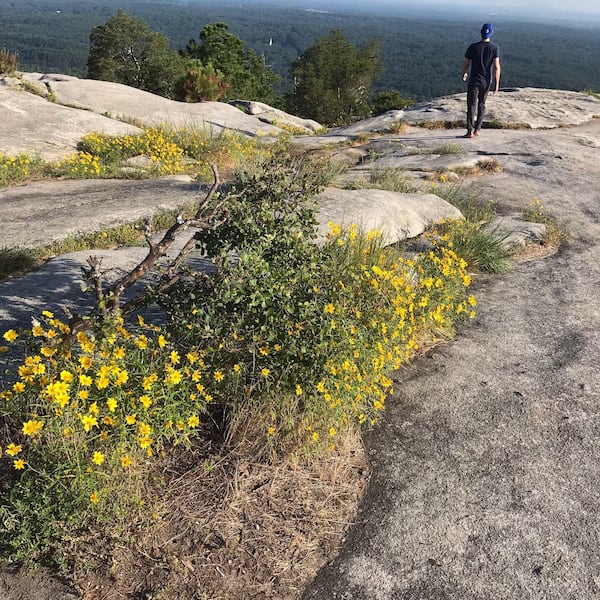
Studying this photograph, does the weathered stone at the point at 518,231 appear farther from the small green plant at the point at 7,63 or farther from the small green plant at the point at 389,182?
the small green plant at the point at 7,63

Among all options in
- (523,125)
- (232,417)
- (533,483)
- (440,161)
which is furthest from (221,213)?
(523,125)

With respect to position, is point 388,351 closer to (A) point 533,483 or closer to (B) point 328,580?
(A) point 533,483

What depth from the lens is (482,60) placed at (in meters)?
12.7

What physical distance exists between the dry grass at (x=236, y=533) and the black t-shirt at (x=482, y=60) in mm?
11674

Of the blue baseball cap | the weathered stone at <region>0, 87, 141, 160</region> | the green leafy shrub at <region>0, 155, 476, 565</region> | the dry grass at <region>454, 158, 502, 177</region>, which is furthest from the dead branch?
the blue baseball cap

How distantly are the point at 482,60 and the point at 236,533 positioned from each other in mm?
12655

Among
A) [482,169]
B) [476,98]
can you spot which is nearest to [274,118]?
[476,98]

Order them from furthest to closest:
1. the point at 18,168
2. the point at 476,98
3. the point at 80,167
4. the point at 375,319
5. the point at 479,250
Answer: the point at 476,98
the point at 80,167
the point at 18,168
the point at 479,250
the point at 375,319

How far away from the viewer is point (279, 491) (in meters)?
3.61

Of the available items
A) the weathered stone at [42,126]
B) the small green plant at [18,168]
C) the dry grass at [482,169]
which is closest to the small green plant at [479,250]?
the dry grass at [482,169]

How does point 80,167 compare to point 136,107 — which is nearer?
point 80,167

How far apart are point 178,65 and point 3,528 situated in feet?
189

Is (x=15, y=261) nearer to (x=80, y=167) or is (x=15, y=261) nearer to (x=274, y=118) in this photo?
(x=80, y=167)

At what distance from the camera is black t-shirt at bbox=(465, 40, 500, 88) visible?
12.7m
